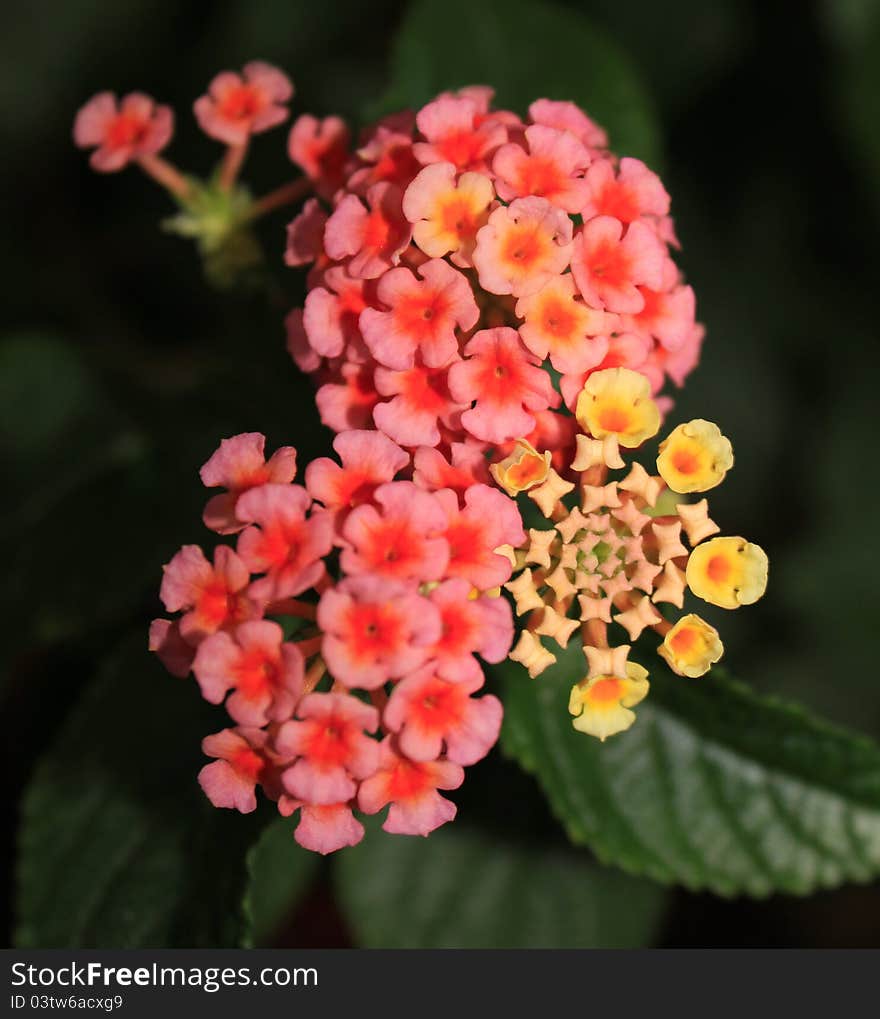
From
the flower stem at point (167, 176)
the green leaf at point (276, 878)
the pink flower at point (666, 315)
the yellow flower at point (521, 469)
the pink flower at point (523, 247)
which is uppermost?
the flower stem at point (167, 176)

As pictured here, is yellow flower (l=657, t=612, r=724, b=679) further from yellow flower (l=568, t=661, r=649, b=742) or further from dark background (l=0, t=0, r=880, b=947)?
dark background (l=0, t=0, r=880, b=947)

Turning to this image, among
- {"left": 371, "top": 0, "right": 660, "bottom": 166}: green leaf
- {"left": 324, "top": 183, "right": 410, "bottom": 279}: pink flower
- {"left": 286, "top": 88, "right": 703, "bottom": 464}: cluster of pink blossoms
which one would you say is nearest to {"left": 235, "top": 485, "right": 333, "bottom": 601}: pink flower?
{"left": 286, "top": 88, "right": 703, "bottom": 464}: cluster of pink blossoms

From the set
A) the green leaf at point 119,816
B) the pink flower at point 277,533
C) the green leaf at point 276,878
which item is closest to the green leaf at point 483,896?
the green leaf at point 276,878

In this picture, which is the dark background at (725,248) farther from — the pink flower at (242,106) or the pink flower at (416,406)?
the pink flower at (416,406)

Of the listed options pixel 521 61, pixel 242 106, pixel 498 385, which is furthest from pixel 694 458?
pixel 521 61

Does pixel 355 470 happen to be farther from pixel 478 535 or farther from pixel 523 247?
pixel 523 247
